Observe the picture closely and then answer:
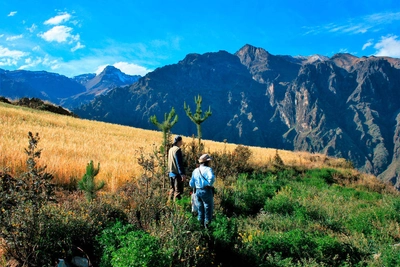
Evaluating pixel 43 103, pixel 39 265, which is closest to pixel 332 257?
pixel 39 265

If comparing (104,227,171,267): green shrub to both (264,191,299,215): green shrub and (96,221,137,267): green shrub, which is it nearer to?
(96,221,137,267): green shrub

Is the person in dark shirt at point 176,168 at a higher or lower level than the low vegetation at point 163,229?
higher

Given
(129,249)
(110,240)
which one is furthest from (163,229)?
(129,249)

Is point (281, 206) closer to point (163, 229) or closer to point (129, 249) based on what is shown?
point (163, 229)

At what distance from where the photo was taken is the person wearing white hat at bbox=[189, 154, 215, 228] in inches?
290

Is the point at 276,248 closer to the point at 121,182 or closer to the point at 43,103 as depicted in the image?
the point at 121,182

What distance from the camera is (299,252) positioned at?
6.98 m

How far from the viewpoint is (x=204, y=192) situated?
745 centimetres

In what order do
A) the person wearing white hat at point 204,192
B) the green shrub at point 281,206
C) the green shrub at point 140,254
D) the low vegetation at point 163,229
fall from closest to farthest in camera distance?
the green shrub at point 140,254 → the low vegetation at point 163,229 → the person wearing white hat at point 204,192 → the green shrub at point 281,206

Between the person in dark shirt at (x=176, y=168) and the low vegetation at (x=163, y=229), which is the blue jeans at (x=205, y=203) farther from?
the person in dark shirt at (x=176, y=168)

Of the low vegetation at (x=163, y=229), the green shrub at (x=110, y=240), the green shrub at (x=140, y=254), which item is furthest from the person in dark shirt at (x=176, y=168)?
the green shrub at (x=140, y=254)

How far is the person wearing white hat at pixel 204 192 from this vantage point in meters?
7.36

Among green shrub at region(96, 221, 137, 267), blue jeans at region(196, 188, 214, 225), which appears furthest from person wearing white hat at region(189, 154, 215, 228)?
green shrub at region(96, 221, 137, 267)

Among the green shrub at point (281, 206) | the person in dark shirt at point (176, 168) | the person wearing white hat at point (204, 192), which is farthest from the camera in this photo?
the green shrub at point (281, 206)
